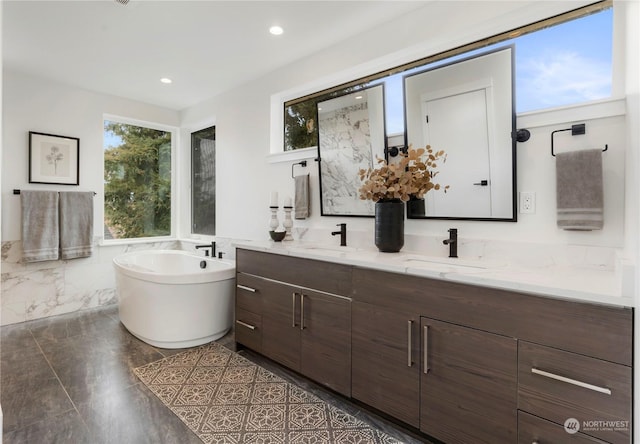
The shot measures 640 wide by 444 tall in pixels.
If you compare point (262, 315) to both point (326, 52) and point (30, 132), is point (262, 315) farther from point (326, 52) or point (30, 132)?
point (30, 132)

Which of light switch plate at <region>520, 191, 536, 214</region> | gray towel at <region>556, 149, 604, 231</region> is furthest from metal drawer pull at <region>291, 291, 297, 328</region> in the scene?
gray towel at <region>556, 149, 604, 231</region>

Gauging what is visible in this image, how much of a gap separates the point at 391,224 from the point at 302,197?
42.8 inches

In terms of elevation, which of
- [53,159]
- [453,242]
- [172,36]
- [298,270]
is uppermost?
[172,36]

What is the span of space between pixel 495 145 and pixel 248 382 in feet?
7.41

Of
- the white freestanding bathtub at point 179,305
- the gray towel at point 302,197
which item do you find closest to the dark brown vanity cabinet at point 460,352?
the gray towel at point 302,197

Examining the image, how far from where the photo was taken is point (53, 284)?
366cm

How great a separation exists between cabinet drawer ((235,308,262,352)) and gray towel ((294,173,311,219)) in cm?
97

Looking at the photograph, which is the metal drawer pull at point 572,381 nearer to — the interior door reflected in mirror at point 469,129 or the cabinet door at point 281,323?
the interior door reflected in mirror at point 469,129

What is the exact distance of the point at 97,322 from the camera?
3490mm

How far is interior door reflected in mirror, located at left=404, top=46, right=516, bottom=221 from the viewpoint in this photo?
190 centimetres

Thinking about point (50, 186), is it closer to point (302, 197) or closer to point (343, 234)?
point (302, 197)

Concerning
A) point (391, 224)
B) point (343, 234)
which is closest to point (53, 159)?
point (343, 234)

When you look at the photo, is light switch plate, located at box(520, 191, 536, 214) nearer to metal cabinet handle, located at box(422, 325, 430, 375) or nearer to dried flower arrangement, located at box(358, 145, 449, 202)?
dried flower arrangement, located at box(358, 145, 449, 202)

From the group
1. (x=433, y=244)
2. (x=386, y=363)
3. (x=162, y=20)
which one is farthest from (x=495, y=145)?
(x=162, y=20)
